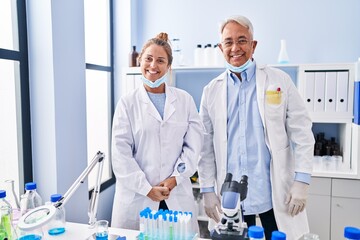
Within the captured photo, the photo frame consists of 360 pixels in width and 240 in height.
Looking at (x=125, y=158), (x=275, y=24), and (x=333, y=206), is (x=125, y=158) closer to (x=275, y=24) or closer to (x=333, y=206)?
(x=333, y=206)

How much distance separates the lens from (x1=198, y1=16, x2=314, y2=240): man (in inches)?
57.9

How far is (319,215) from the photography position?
2.47m

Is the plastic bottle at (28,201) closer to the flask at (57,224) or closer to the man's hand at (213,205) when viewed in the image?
the flask at (57,224)

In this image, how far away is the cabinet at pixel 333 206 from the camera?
2393 millimetres

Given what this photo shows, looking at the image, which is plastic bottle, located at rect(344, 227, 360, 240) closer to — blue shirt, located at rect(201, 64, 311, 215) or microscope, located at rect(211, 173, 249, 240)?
microscope, located at rect(211, 173, 249, 240)

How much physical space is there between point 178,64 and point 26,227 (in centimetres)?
214

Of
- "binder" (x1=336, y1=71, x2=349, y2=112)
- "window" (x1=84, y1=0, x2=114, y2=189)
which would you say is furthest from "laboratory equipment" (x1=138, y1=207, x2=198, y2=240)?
"binder" (x1=336, y1=71, x2=349, y2=112)

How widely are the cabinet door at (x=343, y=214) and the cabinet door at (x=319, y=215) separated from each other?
4cm

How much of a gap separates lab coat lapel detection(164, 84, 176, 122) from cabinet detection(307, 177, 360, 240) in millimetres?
1431

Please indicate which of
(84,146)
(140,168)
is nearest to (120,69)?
(84,146)

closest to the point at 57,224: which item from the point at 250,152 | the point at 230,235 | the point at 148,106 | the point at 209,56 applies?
the point at 148,106

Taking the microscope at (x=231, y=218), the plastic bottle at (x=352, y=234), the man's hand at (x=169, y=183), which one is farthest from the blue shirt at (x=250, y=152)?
the plastic bottle at (x=352, y=234)

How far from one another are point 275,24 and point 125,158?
2.01m

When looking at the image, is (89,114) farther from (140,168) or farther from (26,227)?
(26,227)
